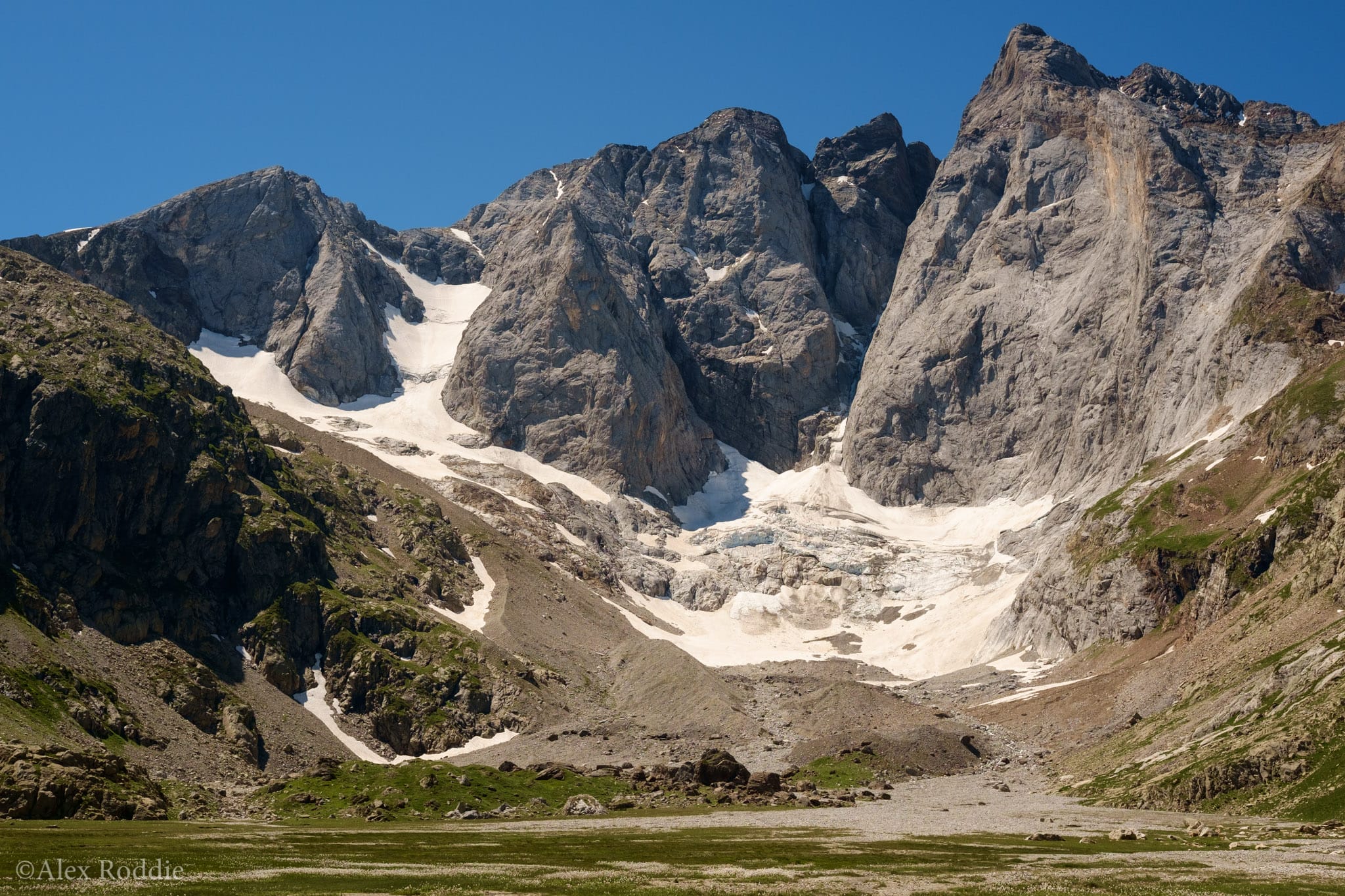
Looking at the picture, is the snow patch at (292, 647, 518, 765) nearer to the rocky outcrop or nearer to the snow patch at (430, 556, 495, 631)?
the snow patch at (430, 556, 495, 631)

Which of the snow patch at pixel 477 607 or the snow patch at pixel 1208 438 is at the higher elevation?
the snow patch at pixel 1208 438

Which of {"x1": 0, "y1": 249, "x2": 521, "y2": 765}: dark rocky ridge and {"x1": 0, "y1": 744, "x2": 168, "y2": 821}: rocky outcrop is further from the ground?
{"x1": 0, "y1": 249, "x2": 521, "y2": 765}: dark rocky ridge

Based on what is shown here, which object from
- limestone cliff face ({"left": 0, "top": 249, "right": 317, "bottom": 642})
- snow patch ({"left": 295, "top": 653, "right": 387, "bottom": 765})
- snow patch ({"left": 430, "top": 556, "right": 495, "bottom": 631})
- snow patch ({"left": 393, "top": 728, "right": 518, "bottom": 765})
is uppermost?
limestone cliff face ({"left": 0, "top": 249, "right": 317, "bottom": 642})

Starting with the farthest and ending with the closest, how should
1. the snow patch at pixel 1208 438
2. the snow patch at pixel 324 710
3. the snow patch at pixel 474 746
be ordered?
1. the snow patch at pixel 1208 438
2. the snow patch at pixel 474 746
3. the snow patch at pixel 324 710

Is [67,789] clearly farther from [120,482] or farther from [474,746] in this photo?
[120,482]

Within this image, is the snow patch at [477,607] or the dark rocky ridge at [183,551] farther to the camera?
the snow patch at [477,607]

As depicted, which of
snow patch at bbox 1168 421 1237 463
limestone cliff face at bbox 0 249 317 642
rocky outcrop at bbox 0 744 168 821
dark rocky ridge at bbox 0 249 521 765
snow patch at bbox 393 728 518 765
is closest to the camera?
rocky outcrop at bbox 0 744 168 821

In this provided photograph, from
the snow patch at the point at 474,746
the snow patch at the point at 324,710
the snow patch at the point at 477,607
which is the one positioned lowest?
the snow patch at the point at 474,746

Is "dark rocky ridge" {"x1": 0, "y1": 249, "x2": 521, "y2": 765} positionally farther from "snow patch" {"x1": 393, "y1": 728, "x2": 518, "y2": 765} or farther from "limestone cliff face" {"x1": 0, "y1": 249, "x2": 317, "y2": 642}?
"snow patch" {"x1": 393, "y1": 728, "x2": 518, "y2": 765}

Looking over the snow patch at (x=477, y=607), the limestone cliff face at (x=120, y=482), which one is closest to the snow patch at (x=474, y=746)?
the snow patch at (x=477, y=607)

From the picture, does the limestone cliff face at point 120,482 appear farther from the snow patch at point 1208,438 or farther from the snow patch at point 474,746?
the snow patch at point 1208,438

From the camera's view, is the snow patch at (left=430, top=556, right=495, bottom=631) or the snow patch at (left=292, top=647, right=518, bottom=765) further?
the snow patch at (left=430, top=556, right=495, bottom=631)

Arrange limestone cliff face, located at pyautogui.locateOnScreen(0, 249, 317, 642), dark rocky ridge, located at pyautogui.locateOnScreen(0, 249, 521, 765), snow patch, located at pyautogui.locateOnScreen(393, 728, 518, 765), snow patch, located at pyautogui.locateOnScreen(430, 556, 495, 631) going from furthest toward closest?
snow patch, located at pyautogui.locateOnScreen(430, 556, 495, 631) < snow patch, located at pyautogui.locateOnScreen(393, 728, 518, 765) < limestone cliff face, located at pyautogui.locateOnScreen(0, 249, 317, 642) < dark rocky ridge, located at pyautogui.locateOnScreen(0, 249, 521, 765)

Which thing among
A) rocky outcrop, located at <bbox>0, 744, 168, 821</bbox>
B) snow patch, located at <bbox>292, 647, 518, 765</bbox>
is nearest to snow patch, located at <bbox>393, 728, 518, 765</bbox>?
snow patch, located at <bbox>292, 647, 518, 765</bbox>
